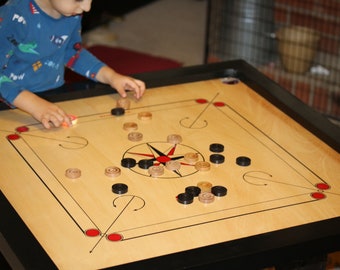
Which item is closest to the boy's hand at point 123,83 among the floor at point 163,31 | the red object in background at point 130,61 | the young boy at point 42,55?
the young boy at point 42,55

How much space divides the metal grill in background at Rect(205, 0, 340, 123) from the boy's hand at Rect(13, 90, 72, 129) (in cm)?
184

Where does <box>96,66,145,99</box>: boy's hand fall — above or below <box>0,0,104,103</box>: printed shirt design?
below

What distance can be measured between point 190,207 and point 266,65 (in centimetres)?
244

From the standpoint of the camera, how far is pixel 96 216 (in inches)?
72.2

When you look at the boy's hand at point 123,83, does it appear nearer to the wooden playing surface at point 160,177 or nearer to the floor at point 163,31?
the wooden playing surface at point 160,177

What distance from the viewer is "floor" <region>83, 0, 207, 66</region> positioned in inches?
181

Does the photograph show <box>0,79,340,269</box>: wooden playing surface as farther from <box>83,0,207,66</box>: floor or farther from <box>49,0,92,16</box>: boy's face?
<box>83,0,207,66</box>: floor

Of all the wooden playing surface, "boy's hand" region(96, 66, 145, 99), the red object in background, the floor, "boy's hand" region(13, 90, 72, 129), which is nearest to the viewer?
the wooden playing surface

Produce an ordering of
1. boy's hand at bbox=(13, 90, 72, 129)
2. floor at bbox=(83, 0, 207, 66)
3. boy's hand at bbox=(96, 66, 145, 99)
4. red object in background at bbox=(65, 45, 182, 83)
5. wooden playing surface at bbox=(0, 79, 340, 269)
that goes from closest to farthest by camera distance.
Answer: wooden playing surface at bbox=(0, 79, 340, 269), boy's hand at bbox=(13, 90, 72, 129), boy's hand at bbox=(96, 66, 145, 99), red object in background at bbox=(65, 45, 182, 83), floor at bbox=(83, 0, 207, 66)

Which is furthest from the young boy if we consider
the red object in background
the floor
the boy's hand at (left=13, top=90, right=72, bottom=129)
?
the floor

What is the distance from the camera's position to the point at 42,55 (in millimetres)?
2408

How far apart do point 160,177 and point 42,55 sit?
24.7 inches

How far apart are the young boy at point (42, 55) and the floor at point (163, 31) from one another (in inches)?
71.8

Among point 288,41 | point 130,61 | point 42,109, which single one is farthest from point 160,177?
point 288,41
